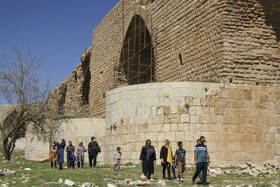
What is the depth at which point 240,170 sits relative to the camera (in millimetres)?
10852

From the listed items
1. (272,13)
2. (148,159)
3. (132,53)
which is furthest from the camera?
(132,53)

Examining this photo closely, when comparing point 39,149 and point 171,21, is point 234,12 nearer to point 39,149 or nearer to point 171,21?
point 171,21

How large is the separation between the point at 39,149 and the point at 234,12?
11232 mm

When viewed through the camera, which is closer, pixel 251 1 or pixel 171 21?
pixel 251 1

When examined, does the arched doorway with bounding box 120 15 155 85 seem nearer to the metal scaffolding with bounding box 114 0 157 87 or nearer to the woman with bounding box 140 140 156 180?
the metal scaffolding with bounding box 114 0 157 87

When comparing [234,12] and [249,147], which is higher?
[234,12]

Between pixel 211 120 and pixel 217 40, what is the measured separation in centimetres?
246

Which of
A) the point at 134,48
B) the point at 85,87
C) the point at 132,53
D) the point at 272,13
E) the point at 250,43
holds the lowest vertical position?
the point at 250,43

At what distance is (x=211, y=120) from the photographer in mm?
11820

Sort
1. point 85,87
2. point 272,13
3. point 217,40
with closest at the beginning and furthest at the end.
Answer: point 217,40 → point 272,13 → point 85,87

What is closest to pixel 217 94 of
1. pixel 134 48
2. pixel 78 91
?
pixel 134 48

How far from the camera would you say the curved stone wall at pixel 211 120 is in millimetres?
11703

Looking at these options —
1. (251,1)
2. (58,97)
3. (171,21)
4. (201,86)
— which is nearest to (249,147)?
(201,86)

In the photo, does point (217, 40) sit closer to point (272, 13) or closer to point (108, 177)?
point (272, 13)
